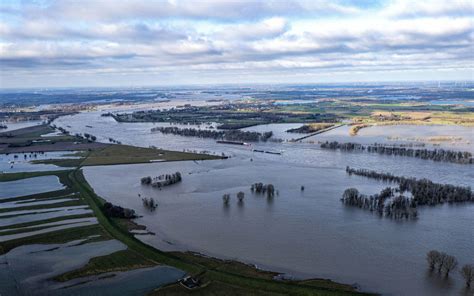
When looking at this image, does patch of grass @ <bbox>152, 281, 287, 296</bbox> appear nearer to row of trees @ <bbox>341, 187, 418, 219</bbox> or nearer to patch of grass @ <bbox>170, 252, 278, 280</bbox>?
patch of grass @ <bbox>170, 252, 278, 280</bbox>

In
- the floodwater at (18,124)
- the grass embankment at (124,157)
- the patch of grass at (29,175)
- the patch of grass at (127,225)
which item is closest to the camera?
the patch of grass at (127,225)

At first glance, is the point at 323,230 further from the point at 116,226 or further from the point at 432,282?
the point at 116,226

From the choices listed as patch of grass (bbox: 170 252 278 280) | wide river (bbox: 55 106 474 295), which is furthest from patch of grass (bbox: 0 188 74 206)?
patch of grass (bbox: 170 252 278 280)

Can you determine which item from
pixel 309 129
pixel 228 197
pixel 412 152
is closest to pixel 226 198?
pixel 228 197

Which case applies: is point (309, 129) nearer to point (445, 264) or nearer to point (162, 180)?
point (162, 180)

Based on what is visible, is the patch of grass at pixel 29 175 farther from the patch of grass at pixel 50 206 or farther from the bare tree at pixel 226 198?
the bare tree at pixel 226 198

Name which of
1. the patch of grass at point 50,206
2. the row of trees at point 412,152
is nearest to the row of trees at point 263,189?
the patch of grass at point 50,206
